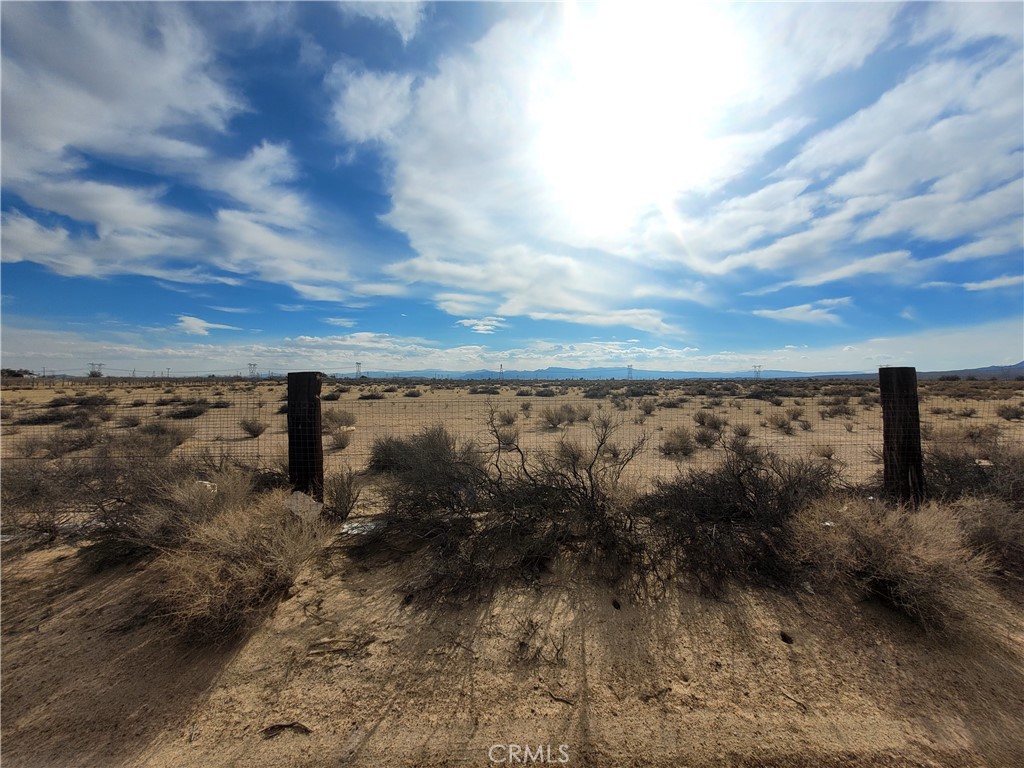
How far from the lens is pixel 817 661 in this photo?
354 cm

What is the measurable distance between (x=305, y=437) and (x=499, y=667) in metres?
3.96

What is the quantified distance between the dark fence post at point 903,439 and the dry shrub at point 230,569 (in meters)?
7.26

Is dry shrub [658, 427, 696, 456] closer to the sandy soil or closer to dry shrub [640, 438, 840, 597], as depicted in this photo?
dry shrub [640, 438, 840, 597]

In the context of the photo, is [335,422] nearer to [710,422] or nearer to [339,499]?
[339,499]

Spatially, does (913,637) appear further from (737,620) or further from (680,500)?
(680,500)

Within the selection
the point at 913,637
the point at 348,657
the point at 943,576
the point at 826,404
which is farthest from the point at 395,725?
the point at 826,404

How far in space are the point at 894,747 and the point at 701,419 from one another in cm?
1591

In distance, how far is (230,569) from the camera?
155 inches

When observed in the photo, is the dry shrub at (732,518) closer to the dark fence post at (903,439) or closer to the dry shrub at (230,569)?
the dark fence post at (903,439)

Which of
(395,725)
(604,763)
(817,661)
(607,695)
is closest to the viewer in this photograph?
(604,763)

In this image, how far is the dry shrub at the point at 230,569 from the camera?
3.66m

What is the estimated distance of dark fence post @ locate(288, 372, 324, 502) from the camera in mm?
5961

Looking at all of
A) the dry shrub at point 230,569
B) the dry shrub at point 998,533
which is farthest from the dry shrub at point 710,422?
the dry shrub at point 230,569

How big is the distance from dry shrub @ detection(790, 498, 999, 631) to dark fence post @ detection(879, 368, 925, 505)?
1238mm
